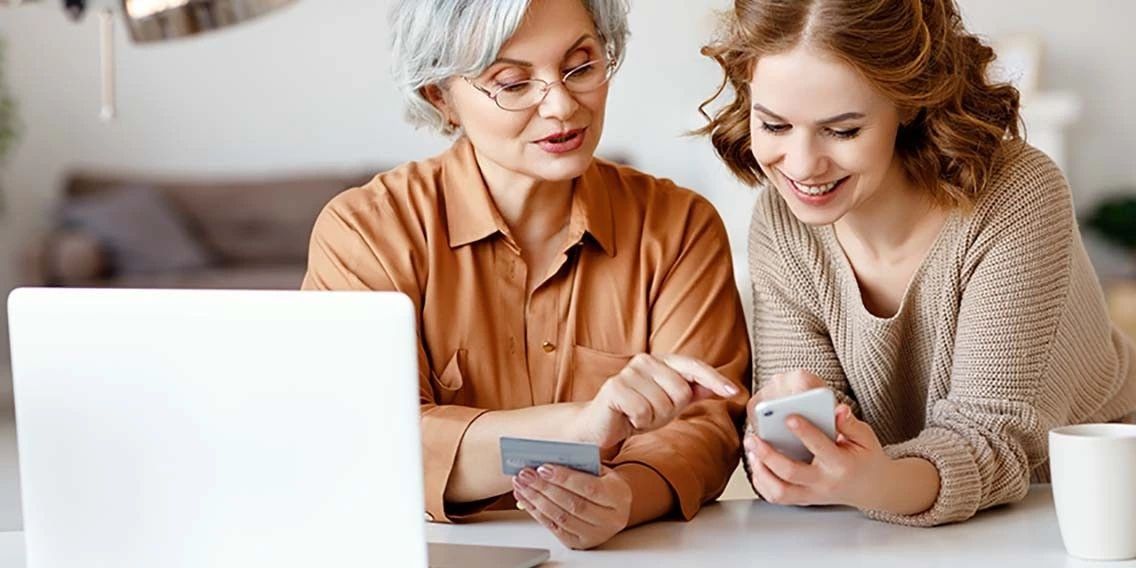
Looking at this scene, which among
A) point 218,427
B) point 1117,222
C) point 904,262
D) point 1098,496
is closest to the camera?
point 218,427

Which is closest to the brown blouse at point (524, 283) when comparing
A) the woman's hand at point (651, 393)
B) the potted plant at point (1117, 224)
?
the woman's hand at point (651, 393)

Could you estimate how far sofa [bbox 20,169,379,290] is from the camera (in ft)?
19.7

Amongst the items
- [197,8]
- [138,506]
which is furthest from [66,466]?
[197,8]

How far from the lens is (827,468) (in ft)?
4.54

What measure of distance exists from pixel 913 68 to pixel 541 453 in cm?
52

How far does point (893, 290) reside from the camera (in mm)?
1672

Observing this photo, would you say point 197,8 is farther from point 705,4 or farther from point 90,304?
point 705,4

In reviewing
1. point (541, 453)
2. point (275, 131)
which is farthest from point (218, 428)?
point (275, 131)

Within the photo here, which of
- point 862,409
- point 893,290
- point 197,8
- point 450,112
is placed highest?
point 197,8

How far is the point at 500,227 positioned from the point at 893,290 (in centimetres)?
43

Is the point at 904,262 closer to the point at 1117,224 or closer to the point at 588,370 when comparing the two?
the point at 588,370

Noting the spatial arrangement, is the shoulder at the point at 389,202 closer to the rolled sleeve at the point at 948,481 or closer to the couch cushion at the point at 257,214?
the rolled sleeve at the point at 948,481

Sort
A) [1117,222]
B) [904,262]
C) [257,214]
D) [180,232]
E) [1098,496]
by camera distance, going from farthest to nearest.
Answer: [257,214] < [180,232] < [1117,222] < [904,262] < [1098,496]

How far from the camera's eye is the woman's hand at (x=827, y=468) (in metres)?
1.37
